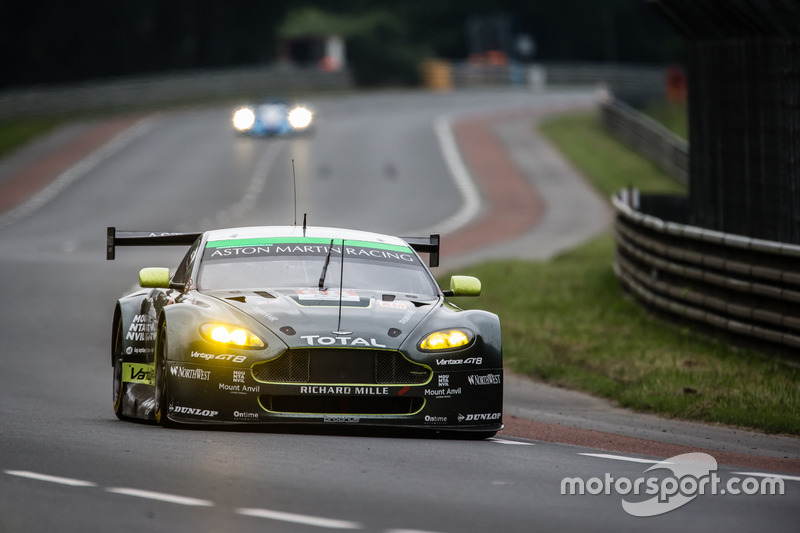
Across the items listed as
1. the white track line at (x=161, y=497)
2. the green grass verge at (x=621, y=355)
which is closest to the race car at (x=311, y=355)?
the white track line at (x=161, y=497)

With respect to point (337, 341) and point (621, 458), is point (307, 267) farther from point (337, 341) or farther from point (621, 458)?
point (621, 458)

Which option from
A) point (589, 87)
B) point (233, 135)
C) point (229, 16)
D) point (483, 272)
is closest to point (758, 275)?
point (483, 272)

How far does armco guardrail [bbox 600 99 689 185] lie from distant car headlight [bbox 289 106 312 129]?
2716cm

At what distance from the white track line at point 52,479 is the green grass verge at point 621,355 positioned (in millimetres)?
5655

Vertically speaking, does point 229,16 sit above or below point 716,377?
above

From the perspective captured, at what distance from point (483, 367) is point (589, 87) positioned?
3195 inches

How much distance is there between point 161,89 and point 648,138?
2543cm

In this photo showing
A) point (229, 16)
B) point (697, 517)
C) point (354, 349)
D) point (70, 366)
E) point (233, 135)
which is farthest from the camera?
point (229, 16)

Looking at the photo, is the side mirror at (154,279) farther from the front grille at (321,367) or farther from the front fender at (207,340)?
the front grille at (321,367)

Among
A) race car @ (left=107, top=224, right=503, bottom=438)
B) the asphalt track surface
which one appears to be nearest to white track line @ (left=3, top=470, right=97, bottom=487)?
the asphalt track surface

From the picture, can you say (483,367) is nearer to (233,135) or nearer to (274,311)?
(274,311)

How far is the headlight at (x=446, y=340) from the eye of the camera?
879 cm

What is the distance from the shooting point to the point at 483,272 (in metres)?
23.9

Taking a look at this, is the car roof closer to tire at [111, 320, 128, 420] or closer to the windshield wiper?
the windshield wiper
